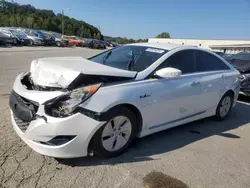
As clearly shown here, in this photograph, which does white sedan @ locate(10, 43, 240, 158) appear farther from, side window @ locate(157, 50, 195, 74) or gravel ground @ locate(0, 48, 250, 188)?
gravel ground @ locate(0, 48, 250, 188)

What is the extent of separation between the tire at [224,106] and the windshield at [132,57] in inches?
80.1

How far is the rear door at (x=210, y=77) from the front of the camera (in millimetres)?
5016

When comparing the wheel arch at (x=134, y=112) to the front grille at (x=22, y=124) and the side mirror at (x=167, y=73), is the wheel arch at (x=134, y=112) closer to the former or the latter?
the side mirror at (x=167, y=73)

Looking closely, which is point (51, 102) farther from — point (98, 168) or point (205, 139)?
point (205, 139)

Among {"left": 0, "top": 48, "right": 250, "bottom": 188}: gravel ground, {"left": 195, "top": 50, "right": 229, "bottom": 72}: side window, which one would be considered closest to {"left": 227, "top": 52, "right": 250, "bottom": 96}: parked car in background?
{"left": 195, "top": 50, "right": 229, "bottom": 72}: side window

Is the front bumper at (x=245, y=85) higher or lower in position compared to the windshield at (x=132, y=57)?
lower

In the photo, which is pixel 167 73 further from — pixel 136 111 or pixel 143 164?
pixel 143 164

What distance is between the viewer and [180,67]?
4.60 m

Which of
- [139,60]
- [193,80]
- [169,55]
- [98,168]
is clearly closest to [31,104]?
[98,168]

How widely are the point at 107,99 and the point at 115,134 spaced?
0.55 meters

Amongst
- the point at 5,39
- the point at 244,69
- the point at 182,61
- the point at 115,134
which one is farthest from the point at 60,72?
the point at 5,39

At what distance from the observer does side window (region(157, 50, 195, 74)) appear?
4368 mm

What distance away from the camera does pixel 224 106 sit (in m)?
5.85

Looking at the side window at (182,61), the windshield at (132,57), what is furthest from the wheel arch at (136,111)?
the side window at (182,61)
